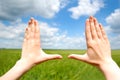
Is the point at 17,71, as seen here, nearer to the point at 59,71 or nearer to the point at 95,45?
the point at 95,45

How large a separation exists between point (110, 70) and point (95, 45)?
22.1 inches

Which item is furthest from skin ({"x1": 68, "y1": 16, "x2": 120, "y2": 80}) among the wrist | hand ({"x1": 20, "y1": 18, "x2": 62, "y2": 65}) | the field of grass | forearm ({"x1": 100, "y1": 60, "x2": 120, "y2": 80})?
the field of grass

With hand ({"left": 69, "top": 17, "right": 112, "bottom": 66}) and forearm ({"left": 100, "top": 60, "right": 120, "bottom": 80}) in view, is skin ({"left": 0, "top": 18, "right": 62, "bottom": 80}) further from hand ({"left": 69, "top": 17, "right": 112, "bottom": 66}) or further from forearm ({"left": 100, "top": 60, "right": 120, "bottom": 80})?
forearm ({"left": 100, "top": 60, "right": 120, "bottom": 80})

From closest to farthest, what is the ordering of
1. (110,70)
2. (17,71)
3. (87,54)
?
(110,70), (17,71), (87,54)

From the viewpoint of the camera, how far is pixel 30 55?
A: 3.83 meters

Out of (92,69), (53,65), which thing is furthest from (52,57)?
(92,69)

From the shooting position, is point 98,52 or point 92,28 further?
point 92,28

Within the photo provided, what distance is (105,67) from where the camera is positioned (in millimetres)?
3451

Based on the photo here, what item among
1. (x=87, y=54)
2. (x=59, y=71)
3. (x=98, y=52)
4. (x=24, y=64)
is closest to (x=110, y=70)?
(x=98, y=52)

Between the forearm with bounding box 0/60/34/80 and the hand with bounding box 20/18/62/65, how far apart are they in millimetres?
87

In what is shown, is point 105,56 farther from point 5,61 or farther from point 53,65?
point 5,61

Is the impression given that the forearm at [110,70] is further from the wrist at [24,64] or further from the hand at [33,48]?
the wrist at [24,64]

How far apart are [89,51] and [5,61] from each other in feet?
15.4

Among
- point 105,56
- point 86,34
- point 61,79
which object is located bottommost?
point 61,79
